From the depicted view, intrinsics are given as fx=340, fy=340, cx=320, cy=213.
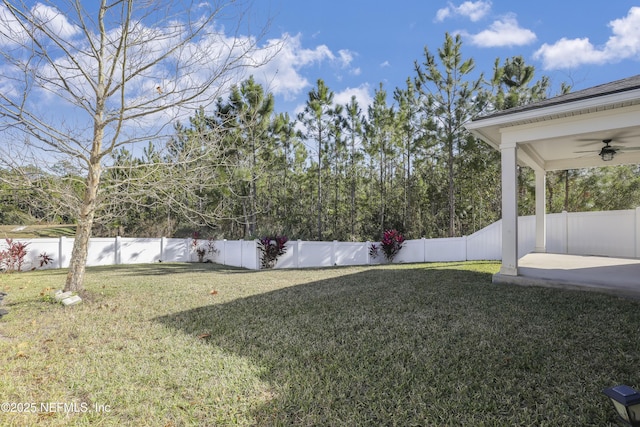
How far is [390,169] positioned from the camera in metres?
21.5

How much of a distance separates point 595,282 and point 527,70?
456 inches

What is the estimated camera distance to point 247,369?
2.87m

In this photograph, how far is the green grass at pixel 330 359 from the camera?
222 cm

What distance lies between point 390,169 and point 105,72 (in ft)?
58.4

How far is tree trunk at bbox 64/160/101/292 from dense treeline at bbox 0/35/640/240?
216cm

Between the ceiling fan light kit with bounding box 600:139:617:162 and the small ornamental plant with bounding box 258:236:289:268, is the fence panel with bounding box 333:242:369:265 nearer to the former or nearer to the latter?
the small ornamental plant with bounding box 258:236:289:268

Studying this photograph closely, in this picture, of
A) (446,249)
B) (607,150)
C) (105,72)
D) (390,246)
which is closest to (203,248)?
(390,246)

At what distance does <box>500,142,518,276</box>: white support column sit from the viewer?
5980 millimetres

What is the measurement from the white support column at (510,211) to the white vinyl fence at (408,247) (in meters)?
5.35

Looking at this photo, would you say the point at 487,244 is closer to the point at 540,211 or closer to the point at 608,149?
the point at 540,211

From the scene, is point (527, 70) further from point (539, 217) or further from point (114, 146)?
point (114, 146)

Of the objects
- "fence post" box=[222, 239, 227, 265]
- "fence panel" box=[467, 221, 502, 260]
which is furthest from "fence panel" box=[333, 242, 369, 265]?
"fence post" box=[222, 239, 227, 265]

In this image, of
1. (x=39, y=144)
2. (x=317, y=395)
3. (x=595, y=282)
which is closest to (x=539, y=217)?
(x=595, y=282)

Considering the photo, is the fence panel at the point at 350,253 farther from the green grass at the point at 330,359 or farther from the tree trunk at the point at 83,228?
the tree trunk at the point at 83,228
